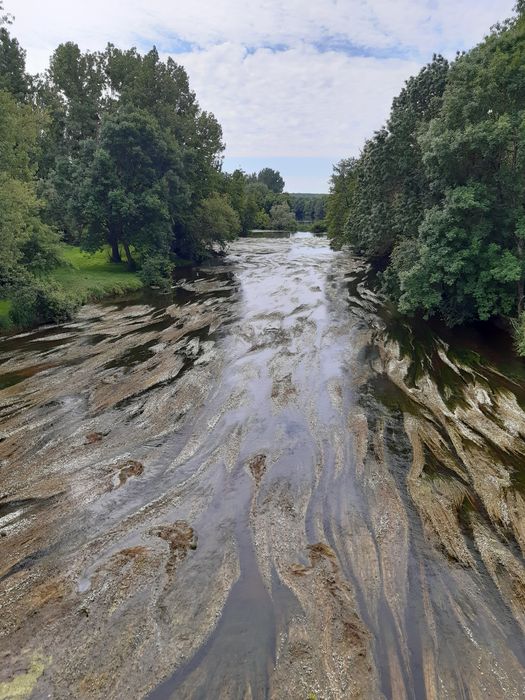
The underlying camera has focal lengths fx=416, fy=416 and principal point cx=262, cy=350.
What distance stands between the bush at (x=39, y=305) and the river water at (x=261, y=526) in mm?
4158

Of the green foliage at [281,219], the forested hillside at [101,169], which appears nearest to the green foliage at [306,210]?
the green foliage at [281,219]

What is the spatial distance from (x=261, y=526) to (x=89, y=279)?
25.2 metres

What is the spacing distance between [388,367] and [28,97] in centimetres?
4061

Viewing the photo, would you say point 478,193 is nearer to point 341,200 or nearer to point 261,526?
point 261,526

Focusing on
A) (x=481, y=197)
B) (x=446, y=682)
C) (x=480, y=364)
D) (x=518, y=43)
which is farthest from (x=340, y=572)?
(x=518, y=43)

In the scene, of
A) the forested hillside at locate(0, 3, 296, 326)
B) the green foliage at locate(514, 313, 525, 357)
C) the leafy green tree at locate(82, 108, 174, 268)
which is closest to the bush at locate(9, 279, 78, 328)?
the forested hillside at locate(0, 3, 296, 326)

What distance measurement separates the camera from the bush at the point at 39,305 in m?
20.2

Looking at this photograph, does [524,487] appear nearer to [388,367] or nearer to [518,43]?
[388,367]

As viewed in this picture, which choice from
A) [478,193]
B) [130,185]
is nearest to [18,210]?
[130,185]

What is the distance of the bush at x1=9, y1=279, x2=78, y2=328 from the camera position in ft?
66.1

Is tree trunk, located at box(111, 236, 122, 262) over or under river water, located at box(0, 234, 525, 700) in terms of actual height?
over

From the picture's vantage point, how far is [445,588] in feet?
22.8

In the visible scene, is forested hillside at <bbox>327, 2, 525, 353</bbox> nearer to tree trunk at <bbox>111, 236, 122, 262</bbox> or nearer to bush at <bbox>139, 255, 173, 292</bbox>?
bush at <bbox>139, 255, 173, 292</bbox>

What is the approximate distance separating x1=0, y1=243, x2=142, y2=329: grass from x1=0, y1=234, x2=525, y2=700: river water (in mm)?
7967
